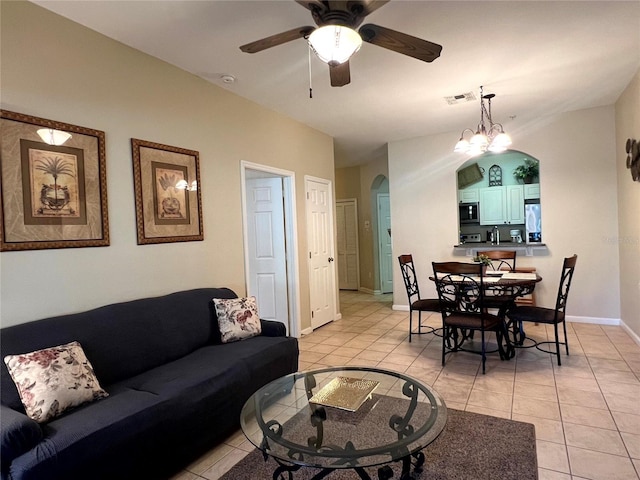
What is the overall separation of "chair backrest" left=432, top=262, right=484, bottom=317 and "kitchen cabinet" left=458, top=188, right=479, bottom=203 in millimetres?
3223

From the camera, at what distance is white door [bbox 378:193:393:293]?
291 inches

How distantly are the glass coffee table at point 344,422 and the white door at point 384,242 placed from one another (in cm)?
524

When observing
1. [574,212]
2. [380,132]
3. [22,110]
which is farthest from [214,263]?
[574,212]

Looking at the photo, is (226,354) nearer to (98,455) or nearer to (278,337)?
(278,337)

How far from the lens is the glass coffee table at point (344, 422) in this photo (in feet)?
5.01

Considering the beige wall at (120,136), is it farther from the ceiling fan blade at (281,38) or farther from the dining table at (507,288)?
the dining table at (507,288)

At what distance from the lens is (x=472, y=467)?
1.98 meters

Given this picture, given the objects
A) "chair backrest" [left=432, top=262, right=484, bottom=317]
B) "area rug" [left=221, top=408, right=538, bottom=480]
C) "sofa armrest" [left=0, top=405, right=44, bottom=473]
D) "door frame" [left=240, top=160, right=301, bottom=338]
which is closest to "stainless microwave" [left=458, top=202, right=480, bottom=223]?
"chair backrest" [left=432, top=262, right=484, bottom=317]

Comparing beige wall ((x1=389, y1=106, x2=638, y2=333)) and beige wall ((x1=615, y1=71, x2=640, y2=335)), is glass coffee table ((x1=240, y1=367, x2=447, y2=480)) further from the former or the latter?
beige wall ((x1=389, y1=106, x2=638, y2=333))

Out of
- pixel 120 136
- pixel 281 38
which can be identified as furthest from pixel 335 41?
pixel 120 136

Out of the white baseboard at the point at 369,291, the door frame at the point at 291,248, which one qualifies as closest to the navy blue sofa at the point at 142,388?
the door frame at the point at 291,248

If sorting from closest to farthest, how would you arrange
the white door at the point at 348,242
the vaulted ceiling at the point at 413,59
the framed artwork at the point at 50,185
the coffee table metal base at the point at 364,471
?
the coffee table metal base at the point at 364,471, the framed artwork at the point at 50,185, the vaulted ceiling at the point at 413,59, the white door at the point at 348,242

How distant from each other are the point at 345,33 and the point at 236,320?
6.98 feet

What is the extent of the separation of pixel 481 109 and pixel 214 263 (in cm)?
350
